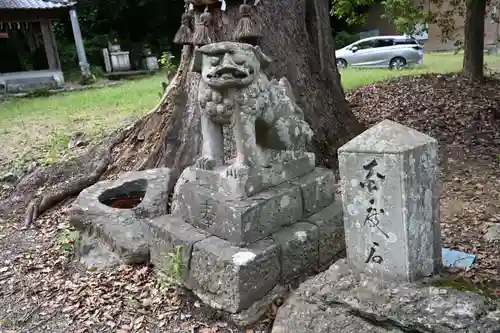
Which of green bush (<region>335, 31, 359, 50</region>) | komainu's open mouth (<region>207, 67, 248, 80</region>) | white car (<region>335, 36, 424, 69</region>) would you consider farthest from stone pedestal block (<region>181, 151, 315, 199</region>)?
green bush (<region>335, 31, 359, 50</region>)

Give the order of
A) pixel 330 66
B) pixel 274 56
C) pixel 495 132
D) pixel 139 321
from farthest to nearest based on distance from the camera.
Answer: pixel 495 132 → pixel 330 66 → pixel 274 56 → pixel 139 321

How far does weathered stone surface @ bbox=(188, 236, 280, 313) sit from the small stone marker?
0.63 m

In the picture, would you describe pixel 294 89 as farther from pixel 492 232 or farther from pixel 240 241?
pixel 240 241

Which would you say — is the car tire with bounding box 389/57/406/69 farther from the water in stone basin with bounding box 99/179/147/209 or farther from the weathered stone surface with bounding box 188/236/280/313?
the weathered stone surface with bounding box 188/236/280/313

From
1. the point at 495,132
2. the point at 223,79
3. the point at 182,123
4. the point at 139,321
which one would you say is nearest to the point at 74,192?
the point at 182,123

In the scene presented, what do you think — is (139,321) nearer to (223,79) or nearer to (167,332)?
(167,332)

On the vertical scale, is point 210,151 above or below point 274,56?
below

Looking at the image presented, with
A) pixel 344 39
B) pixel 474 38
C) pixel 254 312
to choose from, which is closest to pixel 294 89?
pixel 254 312

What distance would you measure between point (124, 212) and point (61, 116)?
7.65m

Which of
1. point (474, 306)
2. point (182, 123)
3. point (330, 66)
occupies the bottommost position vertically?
point (474, 306)

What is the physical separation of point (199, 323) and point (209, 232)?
0.64 m

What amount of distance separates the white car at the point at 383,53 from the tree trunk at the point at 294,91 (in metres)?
12.3

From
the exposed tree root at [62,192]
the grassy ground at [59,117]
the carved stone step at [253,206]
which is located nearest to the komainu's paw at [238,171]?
the carved stone step at [253,206]

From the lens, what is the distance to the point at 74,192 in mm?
5688
